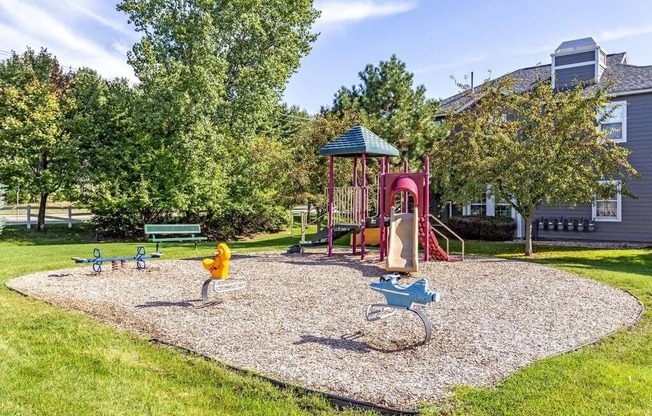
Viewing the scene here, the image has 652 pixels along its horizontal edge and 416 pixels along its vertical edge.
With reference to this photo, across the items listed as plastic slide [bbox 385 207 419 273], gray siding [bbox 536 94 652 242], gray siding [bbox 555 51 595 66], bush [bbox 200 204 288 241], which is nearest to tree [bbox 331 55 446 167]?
gray siding [bbox 555 51 595 66]

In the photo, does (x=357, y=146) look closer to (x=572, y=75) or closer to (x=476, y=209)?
(x=476, y=209)

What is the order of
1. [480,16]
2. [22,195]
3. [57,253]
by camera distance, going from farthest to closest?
[22,195] → [57,253] → [480,16]

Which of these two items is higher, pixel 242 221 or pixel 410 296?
pixel 242 221

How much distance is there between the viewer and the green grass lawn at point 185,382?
12.6 feet

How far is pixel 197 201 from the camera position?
20.7 meters

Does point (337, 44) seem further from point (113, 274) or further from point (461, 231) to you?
point (113, 274)

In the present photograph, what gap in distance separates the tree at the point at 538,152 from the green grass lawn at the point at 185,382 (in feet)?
23.6

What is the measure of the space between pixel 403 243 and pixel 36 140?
16.0m

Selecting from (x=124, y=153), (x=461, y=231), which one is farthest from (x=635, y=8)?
(x=124, y=153)

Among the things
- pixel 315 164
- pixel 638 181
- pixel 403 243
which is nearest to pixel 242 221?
pixel 315 164

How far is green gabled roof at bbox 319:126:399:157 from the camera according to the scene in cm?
1265

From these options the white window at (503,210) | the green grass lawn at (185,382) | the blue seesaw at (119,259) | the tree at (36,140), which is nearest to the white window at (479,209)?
the white window at (503,210)

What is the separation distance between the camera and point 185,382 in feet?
Answer: 14.6

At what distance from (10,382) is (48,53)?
24551mm
